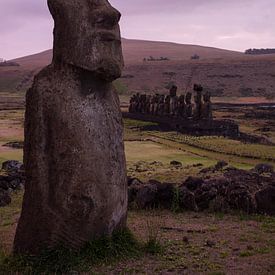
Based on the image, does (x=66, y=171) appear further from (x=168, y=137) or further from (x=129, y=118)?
(x=129, y=118)

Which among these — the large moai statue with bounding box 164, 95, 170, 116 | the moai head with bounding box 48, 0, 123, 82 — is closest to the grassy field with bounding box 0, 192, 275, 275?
the moai head with bounding box 48, 0, 123, 82

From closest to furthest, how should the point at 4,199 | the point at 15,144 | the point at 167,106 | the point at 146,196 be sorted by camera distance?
the point at 146,196 → the point at 4,199 → the point at 15,144 → the point at 167,106

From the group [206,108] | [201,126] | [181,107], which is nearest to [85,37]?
[201,126]

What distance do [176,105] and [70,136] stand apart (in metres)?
37.5

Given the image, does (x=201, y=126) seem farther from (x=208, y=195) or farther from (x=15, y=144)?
(x=208, y=195)

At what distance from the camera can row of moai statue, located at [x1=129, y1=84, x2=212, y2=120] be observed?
1585 inches

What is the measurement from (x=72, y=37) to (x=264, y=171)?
9339 millimetres

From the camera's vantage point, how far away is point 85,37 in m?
7.56

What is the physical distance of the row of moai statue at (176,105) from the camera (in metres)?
40.2

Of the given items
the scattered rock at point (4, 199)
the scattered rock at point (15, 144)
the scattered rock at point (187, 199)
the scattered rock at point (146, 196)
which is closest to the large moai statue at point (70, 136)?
the scattered rock at point (146, 196)

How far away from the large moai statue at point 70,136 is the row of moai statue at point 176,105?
3226 cm


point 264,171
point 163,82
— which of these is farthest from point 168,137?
point 163,82

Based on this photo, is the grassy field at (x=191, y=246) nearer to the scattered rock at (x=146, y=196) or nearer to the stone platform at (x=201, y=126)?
the scattered rock at (x=146, y=196)

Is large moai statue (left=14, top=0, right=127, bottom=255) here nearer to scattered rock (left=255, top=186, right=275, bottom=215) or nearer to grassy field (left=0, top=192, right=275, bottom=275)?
grassy field (left=0, top=192, right=275, bottom=275)
